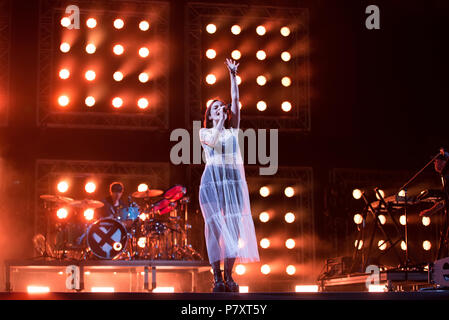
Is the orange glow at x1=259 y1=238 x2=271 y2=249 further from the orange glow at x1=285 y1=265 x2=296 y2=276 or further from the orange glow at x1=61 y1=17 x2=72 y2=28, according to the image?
the orange glow at x1=61 y1=17 x2=72 y2=28

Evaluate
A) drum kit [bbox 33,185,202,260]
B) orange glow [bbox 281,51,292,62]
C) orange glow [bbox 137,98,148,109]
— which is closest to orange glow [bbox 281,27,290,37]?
orange glow [bbox 281,51,292,62]

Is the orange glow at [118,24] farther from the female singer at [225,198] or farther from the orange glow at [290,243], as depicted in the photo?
the female singer at [225,198]

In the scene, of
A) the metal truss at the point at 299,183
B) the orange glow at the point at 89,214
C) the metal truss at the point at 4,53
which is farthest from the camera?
the metal truss at the point at 299,183

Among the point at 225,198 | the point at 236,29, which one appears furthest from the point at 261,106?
the point at 225,198

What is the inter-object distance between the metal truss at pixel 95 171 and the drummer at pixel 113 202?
69cm

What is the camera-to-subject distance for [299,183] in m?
10.1

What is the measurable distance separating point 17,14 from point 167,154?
3.16 m

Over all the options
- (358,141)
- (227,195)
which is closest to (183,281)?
(358,141)

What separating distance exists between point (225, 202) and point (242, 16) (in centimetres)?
619

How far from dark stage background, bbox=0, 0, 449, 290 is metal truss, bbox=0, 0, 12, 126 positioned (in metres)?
0.03

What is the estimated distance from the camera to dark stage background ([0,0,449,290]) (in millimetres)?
9609

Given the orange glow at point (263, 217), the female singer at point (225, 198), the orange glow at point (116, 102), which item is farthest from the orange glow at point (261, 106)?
the female singer at point (225, 198)

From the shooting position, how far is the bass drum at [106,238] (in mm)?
8336
